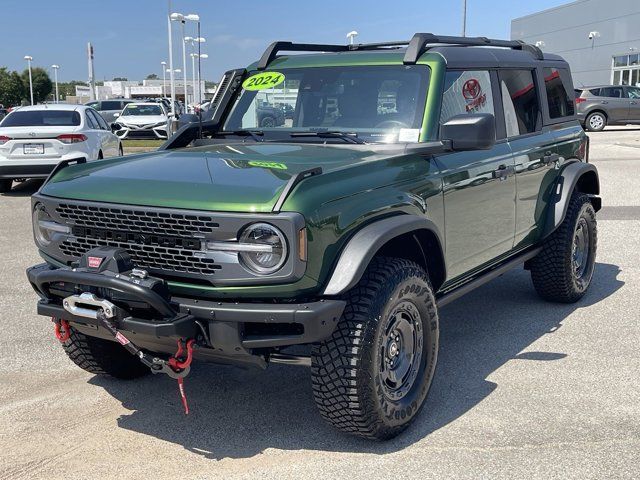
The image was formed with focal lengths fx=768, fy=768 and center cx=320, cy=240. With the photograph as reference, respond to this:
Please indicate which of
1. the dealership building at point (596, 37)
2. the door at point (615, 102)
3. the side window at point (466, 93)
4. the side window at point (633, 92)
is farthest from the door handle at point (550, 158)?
the dealership building at point (596, 37)

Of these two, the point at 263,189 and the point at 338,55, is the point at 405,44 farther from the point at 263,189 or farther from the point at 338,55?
the point at 263,189

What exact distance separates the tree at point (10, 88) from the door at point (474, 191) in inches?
3652

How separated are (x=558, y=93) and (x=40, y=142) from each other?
30.7 ft

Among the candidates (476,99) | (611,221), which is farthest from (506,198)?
(611,221)

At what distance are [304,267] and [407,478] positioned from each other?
1073mm

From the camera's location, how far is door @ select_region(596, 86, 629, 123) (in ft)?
92.9

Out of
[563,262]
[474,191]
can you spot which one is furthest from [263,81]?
[563,262]

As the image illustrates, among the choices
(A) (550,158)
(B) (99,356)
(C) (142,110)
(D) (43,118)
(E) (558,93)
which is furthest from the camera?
(C) (142,110)

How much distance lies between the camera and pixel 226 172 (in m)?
3.76

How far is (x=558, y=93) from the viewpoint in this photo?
20.7ft

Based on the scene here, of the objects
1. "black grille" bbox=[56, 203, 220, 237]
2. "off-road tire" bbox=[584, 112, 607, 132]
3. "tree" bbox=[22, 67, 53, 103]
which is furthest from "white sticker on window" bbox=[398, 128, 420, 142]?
"tree" bbox=[22, 67, 53, 103]

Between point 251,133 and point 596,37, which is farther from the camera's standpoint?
point 596,37

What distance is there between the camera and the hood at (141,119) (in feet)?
90.8

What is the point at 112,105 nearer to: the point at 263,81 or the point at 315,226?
the point at 263,81
